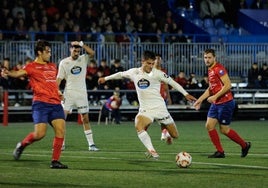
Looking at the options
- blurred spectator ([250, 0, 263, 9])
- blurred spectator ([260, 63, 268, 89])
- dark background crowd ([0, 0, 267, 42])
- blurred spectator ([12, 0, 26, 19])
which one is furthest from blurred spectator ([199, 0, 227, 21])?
blurred spectator ([12, 0, 26, 19])

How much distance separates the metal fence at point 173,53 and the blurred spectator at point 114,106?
9.77 feet

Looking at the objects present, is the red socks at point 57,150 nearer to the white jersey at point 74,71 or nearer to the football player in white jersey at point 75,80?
the football player in white jersey at point 75,80

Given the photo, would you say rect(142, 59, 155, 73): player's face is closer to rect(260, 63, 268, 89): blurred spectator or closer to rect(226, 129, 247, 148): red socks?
rect(226, 129, 247, 148): red socks

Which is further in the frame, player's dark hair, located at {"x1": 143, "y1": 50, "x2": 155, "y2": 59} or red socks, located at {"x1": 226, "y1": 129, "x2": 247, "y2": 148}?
red socks, located at {"x1": 226, "y1": 129, "x2": 247, "y2": 148}

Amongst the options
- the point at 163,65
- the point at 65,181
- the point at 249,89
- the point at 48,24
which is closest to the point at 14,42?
the point at 48,24

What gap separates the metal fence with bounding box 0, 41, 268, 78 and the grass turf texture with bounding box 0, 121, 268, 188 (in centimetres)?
1243

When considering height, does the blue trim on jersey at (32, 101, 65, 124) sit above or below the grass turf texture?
above

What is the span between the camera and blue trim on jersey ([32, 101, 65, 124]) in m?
15.5

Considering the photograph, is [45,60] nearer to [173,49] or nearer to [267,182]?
[267,182]

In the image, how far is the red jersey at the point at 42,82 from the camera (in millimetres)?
15672

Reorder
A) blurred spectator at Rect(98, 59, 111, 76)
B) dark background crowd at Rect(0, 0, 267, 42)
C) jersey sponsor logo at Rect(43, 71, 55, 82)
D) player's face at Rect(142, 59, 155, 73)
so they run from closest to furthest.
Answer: jersey sponsor logo at Rect(43, 71, 55, 82)
player's face at Rect(142, 59, 155, 73)
blurred spectator at Rect(98, 59, 111, 76)
dark background crowd at Rect(0, 0, 267, 42)

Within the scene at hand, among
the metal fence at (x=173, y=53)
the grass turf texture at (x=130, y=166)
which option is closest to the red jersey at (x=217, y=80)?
the grass turf texture at (x=130, y=166)

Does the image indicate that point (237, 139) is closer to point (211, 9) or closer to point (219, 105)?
point (219, 105)

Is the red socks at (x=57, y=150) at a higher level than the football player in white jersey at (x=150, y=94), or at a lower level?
lower
